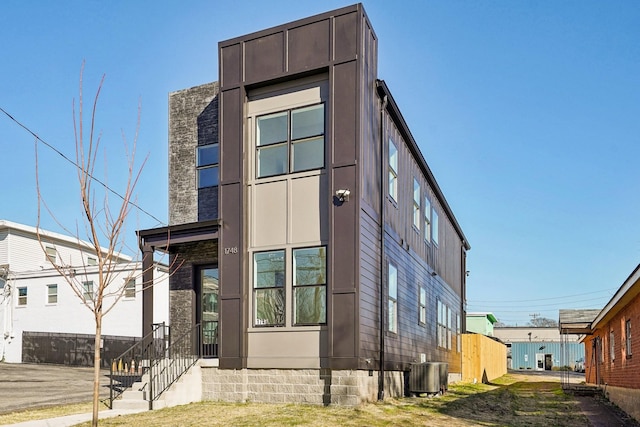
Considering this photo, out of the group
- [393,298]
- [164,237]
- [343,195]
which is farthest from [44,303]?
[343,195]

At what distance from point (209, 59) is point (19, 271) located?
24.2 metres

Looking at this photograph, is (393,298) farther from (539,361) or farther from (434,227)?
(539,361)

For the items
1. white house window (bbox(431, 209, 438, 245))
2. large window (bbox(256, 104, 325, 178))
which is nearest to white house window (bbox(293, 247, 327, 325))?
large window (bbox(256, 104, 325, 178))

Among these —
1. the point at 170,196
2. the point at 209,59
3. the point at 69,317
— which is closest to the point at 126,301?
the point at 69,317

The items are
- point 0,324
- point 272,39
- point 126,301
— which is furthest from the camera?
point 0,324

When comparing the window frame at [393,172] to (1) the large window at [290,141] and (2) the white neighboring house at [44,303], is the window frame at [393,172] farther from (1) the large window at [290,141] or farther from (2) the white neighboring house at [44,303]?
(2) the white neighboring house at [44,303]

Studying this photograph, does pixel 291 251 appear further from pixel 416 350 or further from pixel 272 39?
pixel 416 350

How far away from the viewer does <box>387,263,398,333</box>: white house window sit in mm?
15698

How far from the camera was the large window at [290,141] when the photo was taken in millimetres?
13875

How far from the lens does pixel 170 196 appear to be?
16.4 m

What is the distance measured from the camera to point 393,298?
16.1 metres

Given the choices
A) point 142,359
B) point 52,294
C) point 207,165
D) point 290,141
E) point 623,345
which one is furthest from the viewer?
point 52,294

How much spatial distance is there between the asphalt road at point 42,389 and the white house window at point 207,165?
5454 mm

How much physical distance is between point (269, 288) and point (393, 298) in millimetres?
3790
